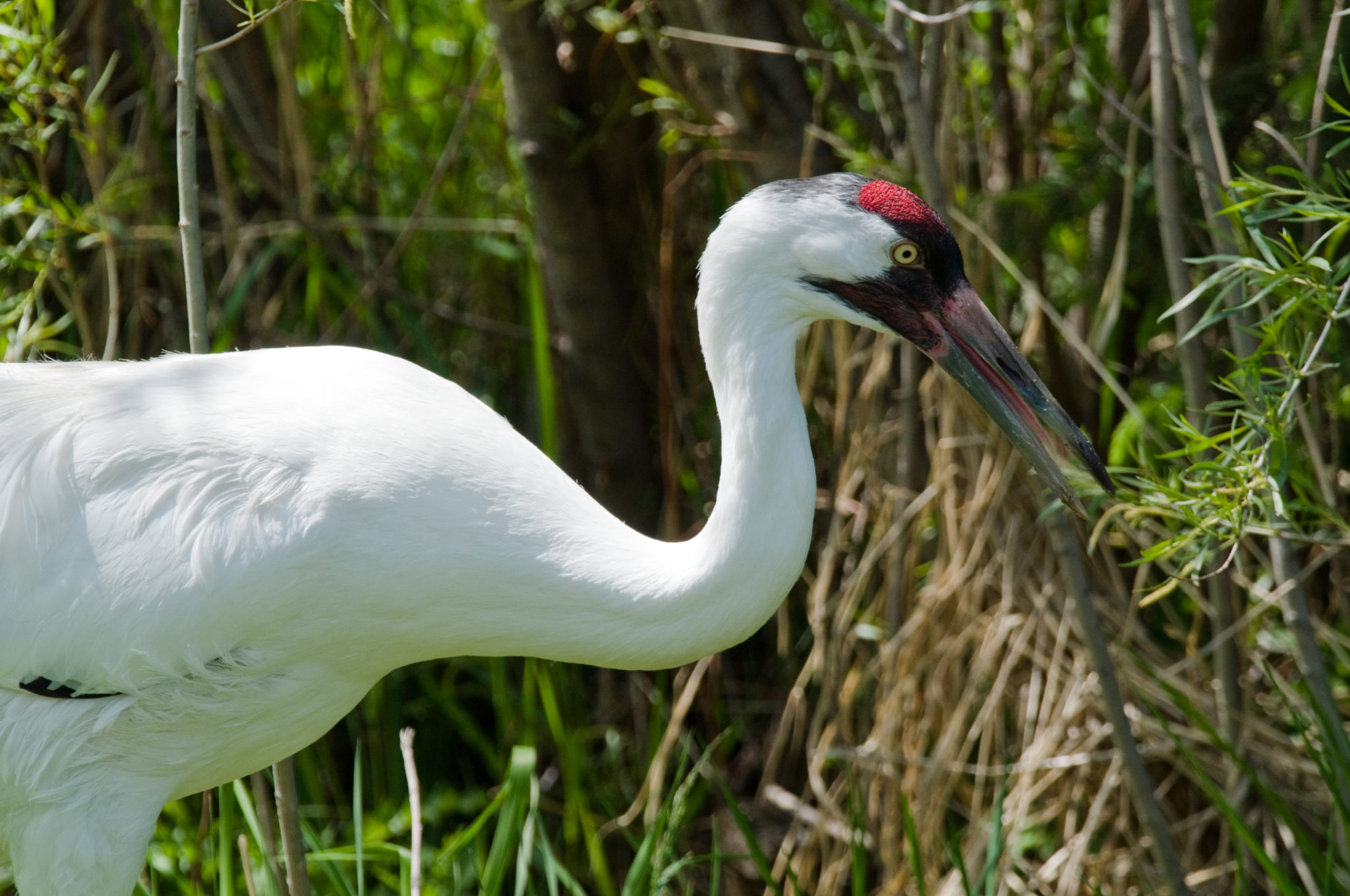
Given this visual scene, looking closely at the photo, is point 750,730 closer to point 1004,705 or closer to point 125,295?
point 1004,705

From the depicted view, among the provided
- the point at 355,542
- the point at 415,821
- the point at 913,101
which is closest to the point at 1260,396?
the point at 913,101

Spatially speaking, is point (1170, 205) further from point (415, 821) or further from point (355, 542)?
point (415, 821)

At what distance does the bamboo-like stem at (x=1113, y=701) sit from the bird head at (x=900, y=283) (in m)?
0.48

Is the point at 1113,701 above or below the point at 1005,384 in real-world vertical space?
below

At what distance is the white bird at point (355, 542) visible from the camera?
1.93 metres

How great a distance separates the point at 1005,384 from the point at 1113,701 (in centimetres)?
79

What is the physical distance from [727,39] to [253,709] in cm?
170

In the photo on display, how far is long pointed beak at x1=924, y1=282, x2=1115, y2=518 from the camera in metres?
1.95

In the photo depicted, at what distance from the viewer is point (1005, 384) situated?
1989 mm

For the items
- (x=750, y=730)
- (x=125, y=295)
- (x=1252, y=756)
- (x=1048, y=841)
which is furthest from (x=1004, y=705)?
(x=125, y=295)

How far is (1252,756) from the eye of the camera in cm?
279

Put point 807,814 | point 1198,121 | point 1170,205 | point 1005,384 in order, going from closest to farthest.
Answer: point 1005,384, point 1198,121, point 1170,205, point 807,814

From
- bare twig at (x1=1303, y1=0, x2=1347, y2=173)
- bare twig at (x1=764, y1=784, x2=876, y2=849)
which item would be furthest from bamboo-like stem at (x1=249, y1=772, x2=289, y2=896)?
bare twig at (x1=1303, y1=0, x2=1347, y2=173)

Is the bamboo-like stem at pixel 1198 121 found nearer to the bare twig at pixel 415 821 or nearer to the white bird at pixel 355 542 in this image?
the white bird at pixel 355 542
